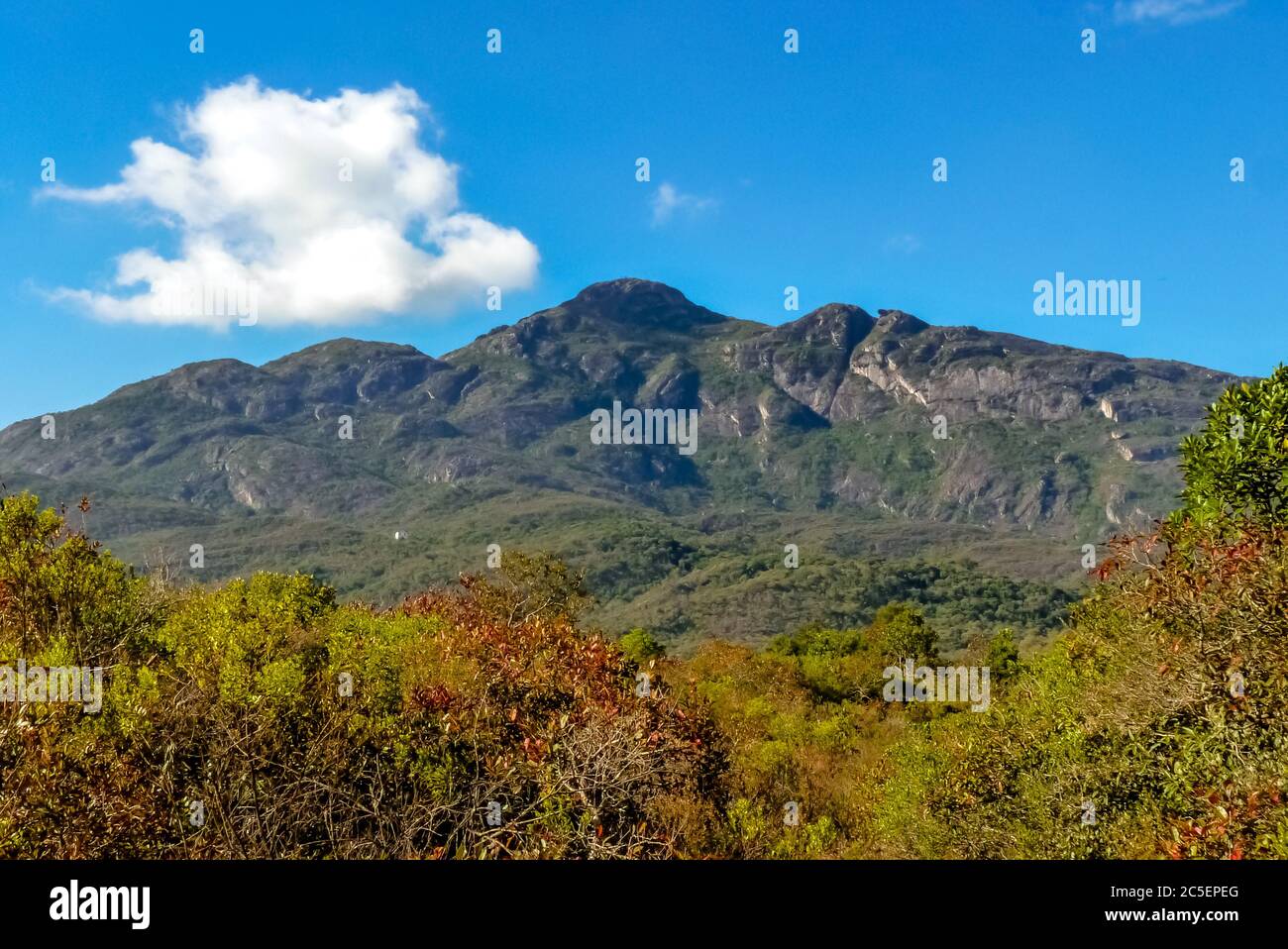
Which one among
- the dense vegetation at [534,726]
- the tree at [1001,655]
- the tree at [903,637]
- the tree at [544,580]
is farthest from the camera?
the tree at [903,637]

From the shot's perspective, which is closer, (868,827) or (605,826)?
(605,826)

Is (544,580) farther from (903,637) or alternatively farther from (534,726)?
(534,726)

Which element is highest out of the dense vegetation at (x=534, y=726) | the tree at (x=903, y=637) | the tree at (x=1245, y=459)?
the tree at (x=1245, y=459)

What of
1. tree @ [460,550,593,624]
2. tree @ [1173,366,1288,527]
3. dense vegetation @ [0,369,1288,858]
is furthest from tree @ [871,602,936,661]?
tree @ [1173,366,1288,527]

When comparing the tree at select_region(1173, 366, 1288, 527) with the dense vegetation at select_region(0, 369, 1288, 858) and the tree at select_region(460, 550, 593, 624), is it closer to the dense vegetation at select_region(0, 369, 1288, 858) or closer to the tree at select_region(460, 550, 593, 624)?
the dense vegetation at select_region(0, 369, 1288, 858)

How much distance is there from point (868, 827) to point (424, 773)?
15.0 metres

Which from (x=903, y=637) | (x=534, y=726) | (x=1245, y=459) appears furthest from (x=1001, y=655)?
(x=534, y=726)

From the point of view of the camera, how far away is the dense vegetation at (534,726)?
8.75 meters

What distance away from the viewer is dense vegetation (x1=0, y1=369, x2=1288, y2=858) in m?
8.75

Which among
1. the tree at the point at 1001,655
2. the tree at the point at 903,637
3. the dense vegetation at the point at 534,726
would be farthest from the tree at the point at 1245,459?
the tree at the point at 903,637

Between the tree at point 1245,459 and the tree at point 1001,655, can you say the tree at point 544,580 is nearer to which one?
the tree at point 1001,655

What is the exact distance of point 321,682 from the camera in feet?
37.9
